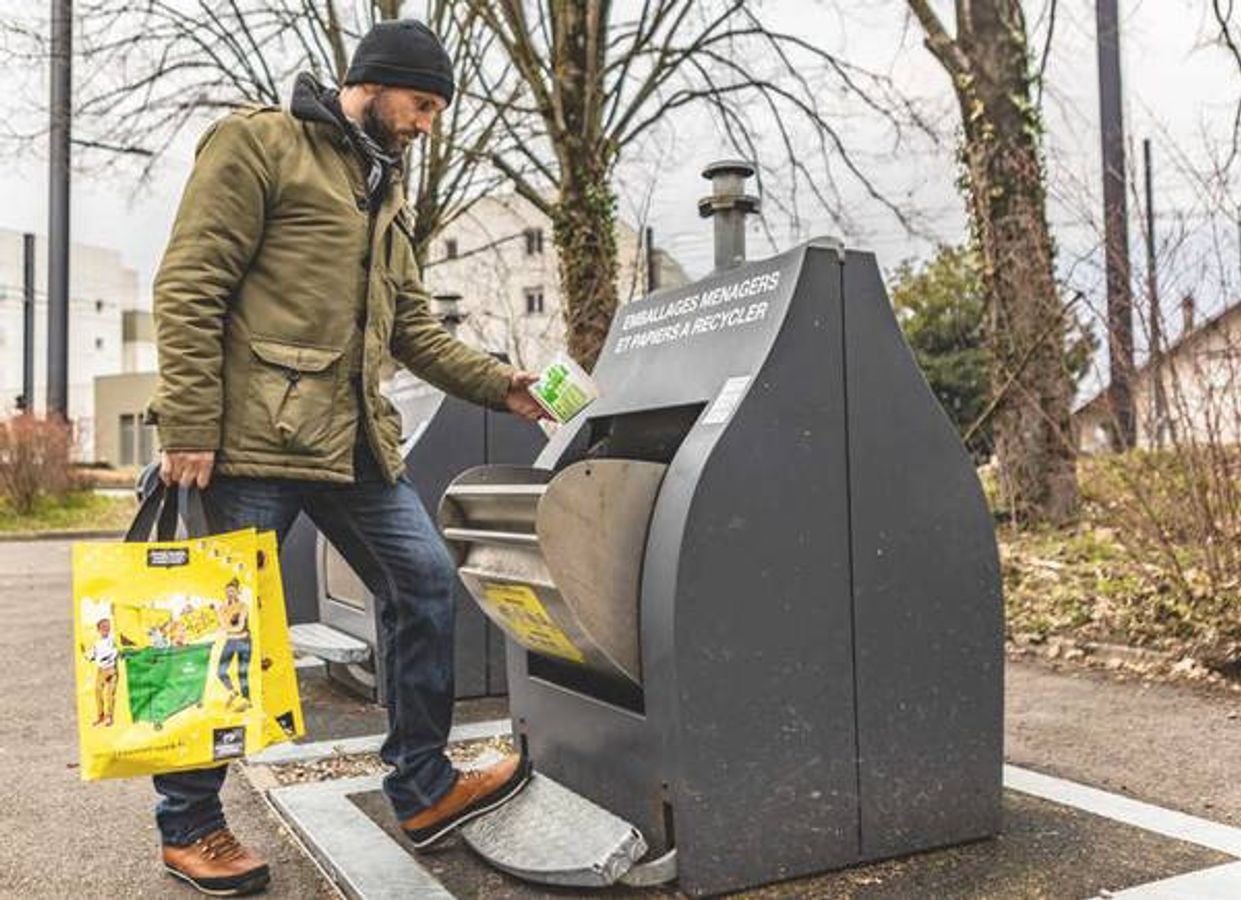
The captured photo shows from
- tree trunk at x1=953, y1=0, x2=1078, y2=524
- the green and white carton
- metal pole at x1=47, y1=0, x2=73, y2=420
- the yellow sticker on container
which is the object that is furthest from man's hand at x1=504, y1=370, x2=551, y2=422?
metal pole at x1=47, y1=0, x2=73, y2=420

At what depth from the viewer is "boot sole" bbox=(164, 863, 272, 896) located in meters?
2.77

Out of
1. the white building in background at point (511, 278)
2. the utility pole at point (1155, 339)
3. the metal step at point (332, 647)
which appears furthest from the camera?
the white building in background at point (511, 278)

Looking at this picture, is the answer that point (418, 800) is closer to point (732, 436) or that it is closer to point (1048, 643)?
point (732, 436)

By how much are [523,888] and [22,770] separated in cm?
210

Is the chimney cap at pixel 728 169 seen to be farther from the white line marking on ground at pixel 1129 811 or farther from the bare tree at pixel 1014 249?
the bare tree at pixel 1014 249

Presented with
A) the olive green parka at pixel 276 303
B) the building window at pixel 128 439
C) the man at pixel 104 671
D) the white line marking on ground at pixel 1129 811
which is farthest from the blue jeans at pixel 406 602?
the building window at pixel 128 439

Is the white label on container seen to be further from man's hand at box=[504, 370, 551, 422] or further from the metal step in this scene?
the metal step

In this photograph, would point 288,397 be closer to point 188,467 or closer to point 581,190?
point 188,467

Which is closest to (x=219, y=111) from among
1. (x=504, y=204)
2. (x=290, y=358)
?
(x=504, y=204)

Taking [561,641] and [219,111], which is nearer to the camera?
[561,641]

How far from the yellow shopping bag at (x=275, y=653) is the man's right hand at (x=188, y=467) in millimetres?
182

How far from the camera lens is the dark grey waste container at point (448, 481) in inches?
185

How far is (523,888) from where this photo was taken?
276cm

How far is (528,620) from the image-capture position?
2875 mm
